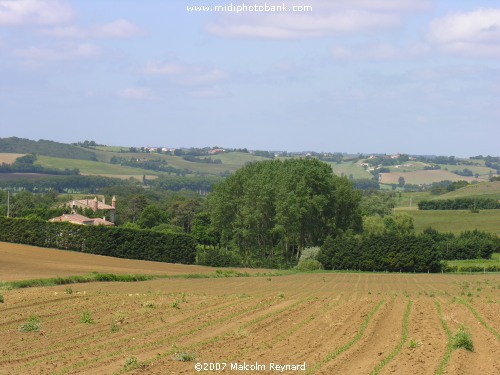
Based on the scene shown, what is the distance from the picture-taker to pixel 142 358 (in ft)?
73.2

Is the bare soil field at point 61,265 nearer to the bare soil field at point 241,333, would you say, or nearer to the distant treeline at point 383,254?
the distant treeline at point 383,254

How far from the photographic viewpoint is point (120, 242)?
9156cm

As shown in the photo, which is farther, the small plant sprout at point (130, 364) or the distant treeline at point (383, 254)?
the distant treeline at point (383, 254)

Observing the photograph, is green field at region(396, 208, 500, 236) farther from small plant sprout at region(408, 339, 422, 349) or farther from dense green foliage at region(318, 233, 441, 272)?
small plant sprout at region(408, 339, 422, 349)

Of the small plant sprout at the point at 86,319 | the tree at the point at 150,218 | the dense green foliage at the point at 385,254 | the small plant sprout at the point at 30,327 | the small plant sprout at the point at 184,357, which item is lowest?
the tree at the point at 150,218

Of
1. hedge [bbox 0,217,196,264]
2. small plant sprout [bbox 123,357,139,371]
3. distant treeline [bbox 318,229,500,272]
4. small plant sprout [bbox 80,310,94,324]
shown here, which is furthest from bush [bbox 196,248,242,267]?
small plant sprout [bbox 123,357,139,371]

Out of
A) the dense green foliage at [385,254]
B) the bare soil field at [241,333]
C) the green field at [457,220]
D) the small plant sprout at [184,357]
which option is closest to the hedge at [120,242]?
the dense green foliage at [385,254]

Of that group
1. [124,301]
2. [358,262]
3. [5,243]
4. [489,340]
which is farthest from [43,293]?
[5,243]

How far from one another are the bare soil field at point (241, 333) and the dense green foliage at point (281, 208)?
45.5 metres

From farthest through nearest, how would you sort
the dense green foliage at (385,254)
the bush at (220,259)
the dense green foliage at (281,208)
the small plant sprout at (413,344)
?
the dense green foliage at (281,208) → the bush at (220,259) → the dense green foliage at (385,254) → the small plant sprout at (413,344)

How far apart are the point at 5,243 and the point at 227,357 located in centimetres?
7693

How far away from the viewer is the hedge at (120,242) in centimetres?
9069

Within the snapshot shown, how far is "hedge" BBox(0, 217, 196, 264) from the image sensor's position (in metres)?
90.7

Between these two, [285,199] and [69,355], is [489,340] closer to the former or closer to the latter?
[69,355]
